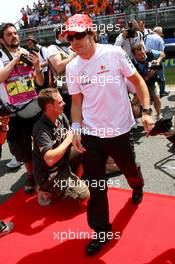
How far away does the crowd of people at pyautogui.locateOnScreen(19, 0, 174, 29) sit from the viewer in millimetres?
16578

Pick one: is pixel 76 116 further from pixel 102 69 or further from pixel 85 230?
pixel 85 230

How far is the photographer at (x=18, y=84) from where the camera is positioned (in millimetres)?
3535

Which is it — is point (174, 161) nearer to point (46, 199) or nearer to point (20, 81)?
point (46, 199)

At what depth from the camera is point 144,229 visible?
2.98 metres

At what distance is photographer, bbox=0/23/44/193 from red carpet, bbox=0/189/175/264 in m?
0.61

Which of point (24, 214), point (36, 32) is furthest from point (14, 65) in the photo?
point (36, 32)

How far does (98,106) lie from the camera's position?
8.51 feet

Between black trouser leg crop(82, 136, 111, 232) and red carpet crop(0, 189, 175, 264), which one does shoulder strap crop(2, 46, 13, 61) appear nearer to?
black trouser leg crop(82, 136, 111, 232)

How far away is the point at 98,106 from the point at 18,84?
4.64 feet

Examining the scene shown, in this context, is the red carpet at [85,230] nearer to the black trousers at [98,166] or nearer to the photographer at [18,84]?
the black trousers at [98,166]

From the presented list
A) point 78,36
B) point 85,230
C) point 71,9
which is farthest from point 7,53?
point 71,9

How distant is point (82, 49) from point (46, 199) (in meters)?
1.82

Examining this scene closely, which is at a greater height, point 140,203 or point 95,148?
point 95,148

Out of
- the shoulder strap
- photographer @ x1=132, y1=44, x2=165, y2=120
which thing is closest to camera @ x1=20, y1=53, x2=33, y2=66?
the shoulder strap
